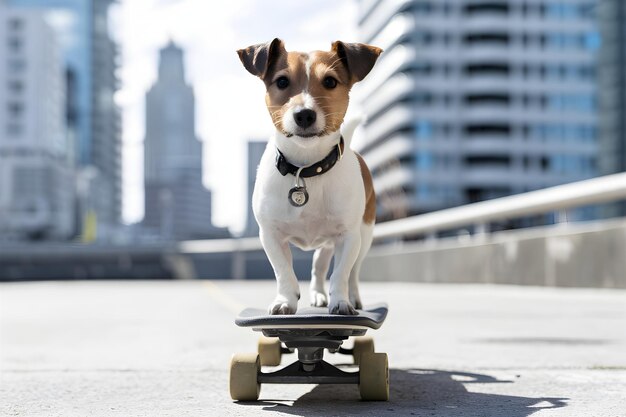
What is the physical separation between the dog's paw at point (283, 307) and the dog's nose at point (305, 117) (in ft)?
2.60

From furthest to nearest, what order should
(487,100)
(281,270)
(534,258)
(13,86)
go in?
(13,86), (487,100), (534,258), (281,270)

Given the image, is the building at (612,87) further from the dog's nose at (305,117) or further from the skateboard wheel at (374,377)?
the dog's nose at (305,117)

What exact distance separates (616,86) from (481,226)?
3600 inches

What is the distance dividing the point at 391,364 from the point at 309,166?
1777 mm

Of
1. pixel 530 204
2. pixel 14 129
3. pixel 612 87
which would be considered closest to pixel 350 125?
pixel 530 204

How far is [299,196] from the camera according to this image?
4031 mm

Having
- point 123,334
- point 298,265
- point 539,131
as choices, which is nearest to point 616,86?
point 539,131

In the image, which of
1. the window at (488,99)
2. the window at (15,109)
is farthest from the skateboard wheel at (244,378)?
the window at (15,109)

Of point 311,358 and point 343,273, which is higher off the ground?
point 343,273

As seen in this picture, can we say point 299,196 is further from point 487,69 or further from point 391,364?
point 487,69

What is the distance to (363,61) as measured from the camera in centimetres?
409

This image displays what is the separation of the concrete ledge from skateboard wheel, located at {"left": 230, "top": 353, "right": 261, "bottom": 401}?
6773 millimetres

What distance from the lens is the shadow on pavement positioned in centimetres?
363

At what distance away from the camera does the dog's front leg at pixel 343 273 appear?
3988 mm
